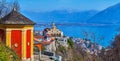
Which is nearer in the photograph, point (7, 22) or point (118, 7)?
point (7, 22)

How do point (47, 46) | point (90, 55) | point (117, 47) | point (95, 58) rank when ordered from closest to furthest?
point (117, 47), point (95, 58), point (90, 55), point (47, 46)

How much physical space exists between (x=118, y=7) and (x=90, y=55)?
150ft

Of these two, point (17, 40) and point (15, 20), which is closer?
point (15, 20)

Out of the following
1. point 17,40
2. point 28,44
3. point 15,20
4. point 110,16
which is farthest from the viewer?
point 110,16

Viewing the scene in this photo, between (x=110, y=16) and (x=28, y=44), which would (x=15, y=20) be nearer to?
→ (x=28, y=44)

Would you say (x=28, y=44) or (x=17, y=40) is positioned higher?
(x=17, y=40)

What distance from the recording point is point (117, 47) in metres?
25.3

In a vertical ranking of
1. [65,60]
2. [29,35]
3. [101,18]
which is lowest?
[65,60]

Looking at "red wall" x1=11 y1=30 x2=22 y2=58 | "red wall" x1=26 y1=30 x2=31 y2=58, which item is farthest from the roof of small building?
"red wall" x1=26 y1=30 x2=31 y2=58

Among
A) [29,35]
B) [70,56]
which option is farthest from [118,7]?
[29,35]

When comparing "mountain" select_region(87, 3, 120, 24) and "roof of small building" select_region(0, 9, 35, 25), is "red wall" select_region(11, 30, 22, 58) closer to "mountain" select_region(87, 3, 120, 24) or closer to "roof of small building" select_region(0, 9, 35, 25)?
"roof of small building" select_region(0, 9, 35, 25)

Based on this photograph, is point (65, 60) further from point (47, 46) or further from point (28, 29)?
point (47, 46)

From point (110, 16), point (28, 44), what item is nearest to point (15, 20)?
point (28, 44)

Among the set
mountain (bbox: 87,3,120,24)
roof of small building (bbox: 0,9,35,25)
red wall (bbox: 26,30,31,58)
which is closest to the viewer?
roof of small building (bbox: 0,9,35,25)
